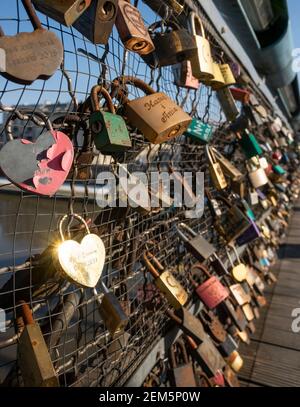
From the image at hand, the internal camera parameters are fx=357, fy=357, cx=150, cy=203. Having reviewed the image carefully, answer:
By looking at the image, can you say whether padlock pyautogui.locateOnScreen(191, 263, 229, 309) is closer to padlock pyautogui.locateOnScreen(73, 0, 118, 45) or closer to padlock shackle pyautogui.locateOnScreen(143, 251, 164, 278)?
padlock shackle pyautogui.locateOnScreen(143, 251, 164, 278)

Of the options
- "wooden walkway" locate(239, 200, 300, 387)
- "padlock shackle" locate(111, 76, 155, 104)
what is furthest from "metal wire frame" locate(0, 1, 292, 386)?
"wooden walkway" locate(239, 200, 300, 387)

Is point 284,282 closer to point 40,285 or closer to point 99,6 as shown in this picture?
point 40,285

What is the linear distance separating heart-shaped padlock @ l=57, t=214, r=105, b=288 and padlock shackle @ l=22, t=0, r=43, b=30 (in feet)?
1.18

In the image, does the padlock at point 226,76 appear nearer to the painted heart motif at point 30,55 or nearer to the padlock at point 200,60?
the padlock at point 200,60

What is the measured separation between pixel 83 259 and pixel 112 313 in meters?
0.19

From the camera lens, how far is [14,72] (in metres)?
0.53

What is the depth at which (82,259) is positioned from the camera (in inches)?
28.4

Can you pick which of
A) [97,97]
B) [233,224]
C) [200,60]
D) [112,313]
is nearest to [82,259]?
[112,313]

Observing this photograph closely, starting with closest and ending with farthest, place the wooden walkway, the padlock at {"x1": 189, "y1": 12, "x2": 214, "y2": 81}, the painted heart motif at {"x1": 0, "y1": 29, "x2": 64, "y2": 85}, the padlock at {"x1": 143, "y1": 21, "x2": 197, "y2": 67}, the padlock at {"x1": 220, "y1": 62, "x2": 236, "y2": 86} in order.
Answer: the painted heart motif at {"x1": 0, "y1": 29, "x2": 64, "y2": 85}
the padlock at {"x1": 143, "y1": 21, "x2": 197, "y2": 67}
the padlock at {"x1": 189, "y1": 12, "x2": 214, "y2": 81}
the padlock at {"x1": 220, "y1": 62, "x2": 236, "y2": 86}
the wooden walkway

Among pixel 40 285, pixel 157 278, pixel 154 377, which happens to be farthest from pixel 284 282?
pixel 40 285

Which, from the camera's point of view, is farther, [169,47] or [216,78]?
[216,78]

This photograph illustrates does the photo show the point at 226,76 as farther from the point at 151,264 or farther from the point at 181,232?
the point at 151,264

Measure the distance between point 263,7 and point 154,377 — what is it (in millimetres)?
3318

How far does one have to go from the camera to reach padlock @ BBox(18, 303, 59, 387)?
2.04 ft
